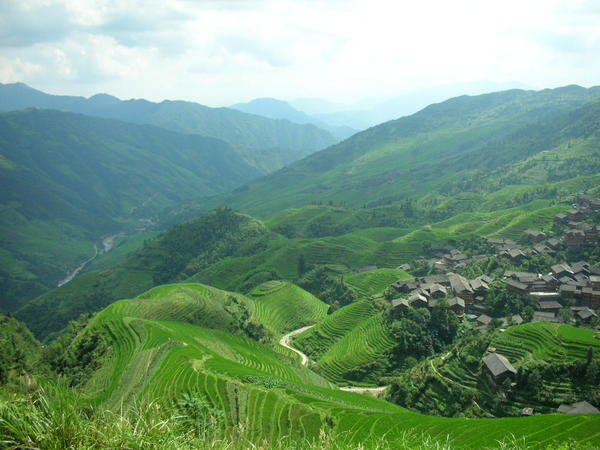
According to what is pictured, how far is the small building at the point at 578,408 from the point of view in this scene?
121 ft

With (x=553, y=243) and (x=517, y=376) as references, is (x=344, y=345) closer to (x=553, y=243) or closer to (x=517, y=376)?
(x=517, y=376)

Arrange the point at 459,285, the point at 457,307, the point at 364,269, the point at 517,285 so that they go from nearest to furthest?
the point at 457,307
the point at 517,285
the point at 459,285
the point at 364,269

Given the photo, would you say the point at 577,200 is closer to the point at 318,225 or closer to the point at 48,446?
the point at 318,225

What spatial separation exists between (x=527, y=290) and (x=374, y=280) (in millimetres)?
39869

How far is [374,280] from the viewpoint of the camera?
103m

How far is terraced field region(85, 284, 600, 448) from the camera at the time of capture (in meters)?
30.6

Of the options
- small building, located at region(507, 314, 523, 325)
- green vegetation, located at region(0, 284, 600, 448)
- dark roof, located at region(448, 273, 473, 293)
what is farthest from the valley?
dark roof, located at region(448, 273, 473, 293)

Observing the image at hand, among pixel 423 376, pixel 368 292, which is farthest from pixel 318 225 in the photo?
pixel 423 376

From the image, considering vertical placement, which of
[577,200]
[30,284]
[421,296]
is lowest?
[30,284]

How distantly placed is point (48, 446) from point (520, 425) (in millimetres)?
33997

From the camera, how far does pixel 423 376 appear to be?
5109cm

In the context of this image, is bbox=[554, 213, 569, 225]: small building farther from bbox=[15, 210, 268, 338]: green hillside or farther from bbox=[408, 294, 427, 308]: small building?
bbox=[15, 210, 268, 338]: green hillside

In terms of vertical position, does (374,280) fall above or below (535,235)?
below

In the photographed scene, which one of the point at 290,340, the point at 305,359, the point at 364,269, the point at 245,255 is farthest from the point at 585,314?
the point at 245,255
